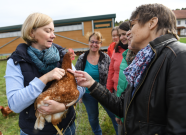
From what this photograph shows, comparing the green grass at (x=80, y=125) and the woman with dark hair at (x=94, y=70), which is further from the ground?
the woman with dark hair at (x=94, y=70)

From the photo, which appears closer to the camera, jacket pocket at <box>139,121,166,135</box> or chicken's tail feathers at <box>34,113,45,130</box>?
jacket pocket at <box>139,121,166,135</box>

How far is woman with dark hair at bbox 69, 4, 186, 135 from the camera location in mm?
801

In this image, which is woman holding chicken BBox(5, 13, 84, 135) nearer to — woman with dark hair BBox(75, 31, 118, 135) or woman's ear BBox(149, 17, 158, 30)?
woman's ear BBox(149, 17, 158, 30)

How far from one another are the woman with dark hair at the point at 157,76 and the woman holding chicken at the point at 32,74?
907 millimetres

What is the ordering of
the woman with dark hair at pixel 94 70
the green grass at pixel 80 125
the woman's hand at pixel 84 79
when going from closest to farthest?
the woman's hand at pixel 84 79 → the woman with dark hair at pixel 94 70 → the green grass at pixel 80 125

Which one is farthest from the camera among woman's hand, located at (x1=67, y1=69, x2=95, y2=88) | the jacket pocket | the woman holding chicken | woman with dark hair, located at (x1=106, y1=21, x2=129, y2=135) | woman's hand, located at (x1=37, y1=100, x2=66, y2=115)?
woman with dark hair, located at (x1=106, y1=21, x2=129, y2=135)

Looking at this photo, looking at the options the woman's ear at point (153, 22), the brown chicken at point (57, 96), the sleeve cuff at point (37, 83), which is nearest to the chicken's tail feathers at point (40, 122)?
the brown chicken at point (57, 96)

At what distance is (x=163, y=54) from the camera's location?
3.06ft

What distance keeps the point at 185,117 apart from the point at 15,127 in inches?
173

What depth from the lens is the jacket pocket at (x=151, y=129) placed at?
950 millimetres

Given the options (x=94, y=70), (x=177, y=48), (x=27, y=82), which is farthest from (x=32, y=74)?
(x=94, y=70)

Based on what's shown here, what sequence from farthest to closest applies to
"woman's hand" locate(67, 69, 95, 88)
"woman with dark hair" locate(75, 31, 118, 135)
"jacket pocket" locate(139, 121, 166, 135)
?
"woman with dark hair" locate(75, 31, 118, 135), "woman's hand" locate(67, 69, 95, 88), "jacket pocket" locate(139, 121, 166, 135)

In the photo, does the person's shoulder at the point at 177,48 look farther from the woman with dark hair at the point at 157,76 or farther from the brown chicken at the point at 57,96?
the brown chicken at the point at 57,96

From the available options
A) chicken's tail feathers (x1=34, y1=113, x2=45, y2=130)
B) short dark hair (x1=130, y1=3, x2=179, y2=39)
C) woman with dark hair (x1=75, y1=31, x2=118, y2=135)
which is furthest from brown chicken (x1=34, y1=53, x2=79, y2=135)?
woman with dark hair (x1=75, y1=31, x2=118, y2=135)
